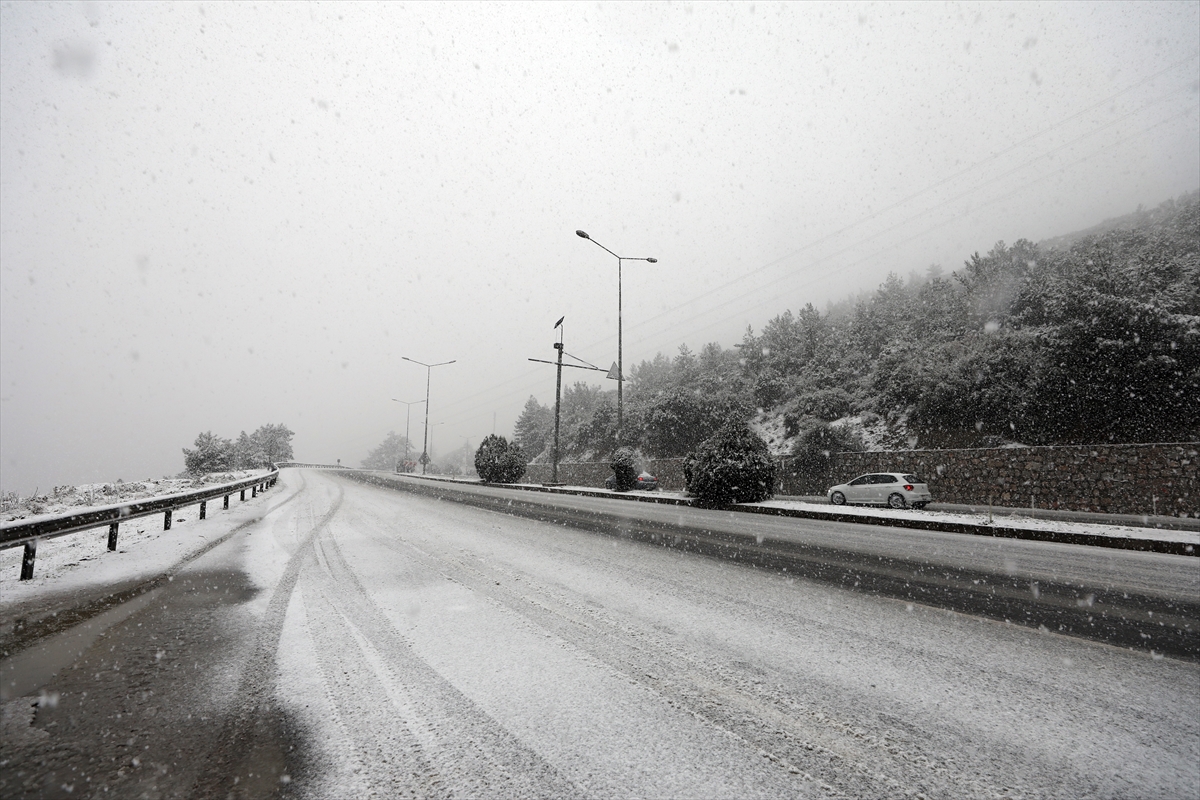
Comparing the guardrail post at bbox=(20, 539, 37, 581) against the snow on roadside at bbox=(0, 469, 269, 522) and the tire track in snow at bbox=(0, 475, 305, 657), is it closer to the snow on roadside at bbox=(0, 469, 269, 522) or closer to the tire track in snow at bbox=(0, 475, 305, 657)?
the tire track in snow at bbox=(0, 475, 305, 657)

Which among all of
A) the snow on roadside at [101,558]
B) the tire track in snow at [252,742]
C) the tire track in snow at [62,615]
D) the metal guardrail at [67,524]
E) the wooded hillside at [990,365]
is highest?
the wooded hillside at [990,365]

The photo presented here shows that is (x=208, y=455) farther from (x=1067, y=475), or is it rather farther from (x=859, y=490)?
(x=1067, y=475)

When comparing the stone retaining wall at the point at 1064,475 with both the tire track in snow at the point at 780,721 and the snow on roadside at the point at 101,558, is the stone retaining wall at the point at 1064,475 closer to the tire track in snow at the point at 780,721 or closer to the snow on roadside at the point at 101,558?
the tire track in snow at the point at 780,721

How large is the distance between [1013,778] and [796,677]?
121cm

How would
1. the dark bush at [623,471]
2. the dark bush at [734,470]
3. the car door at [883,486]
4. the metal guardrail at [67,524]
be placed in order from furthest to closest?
the dark bush at [623,471], the car door at [883,486], the dark bush at [734,470], the metal guardrail at [67,524]

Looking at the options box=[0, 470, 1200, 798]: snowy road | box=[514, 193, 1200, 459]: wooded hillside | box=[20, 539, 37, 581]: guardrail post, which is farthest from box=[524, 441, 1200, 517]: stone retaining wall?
box=[20, 539, 37, 581]: guardrail post

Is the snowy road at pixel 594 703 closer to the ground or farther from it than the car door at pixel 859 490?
closer to the ground

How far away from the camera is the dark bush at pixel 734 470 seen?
18.6 m

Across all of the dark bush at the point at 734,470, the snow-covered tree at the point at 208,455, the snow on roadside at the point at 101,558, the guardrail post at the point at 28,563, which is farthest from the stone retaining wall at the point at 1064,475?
the snow-covered tree at the point at 208,455

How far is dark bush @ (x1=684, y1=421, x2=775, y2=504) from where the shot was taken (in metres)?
18.6

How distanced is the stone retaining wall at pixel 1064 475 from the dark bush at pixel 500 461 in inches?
839

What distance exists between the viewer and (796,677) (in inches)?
132

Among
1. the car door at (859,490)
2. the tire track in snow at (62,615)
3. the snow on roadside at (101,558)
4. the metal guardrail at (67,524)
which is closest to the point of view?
the tire track in snow at (62,615)

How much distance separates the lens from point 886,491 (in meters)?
20.1
